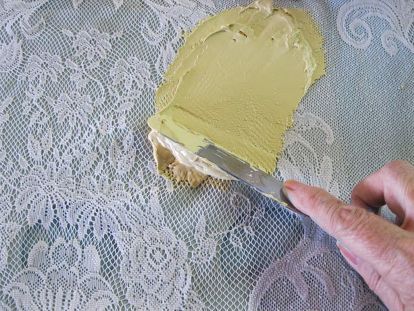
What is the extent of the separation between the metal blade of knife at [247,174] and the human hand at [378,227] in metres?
0.02

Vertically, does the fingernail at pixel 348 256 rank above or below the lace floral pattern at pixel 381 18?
below

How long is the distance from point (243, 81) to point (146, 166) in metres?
0.20

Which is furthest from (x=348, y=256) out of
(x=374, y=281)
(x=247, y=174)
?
(x=247, y=174)

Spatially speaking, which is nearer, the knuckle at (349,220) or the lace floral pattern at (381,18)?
the knuckle at (349,220)

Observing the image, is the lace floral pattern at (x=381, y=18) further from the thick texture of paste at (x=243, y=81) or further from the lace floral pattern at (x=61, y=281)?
the lace floral pattern at (x=61, y=281)

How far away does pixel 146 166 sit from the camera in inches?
26.6


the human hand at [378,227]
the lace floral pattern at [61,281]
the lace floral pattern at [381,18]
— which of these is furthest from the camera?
the lace floral pattern at [381,18]

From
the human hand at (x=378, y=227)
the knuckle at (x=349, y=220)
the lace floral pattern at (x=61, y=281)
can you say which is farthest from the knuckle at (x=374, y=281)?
the lace floral pattern at (x=61, y=281)

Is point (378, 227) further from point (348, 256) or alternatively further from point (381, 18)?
point (381, 18)

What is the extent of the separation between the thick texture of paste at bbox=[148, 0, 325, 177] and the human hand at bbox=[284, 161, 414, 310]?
0.13m

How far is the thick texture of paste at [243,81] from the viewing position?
664mm

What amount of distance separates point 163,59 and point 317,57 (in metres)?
0.25

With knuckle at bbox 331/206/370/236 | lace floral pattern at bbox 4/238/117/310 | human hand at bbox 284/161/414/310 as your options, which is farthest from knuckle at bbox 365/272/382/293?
lace floral pattern at bbox 4/238/117/310

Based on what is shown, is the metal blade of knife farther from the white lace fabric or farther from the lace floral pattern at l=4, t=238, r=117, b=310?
the lace floral pattern at l=4, t=238, r=117, b=310
